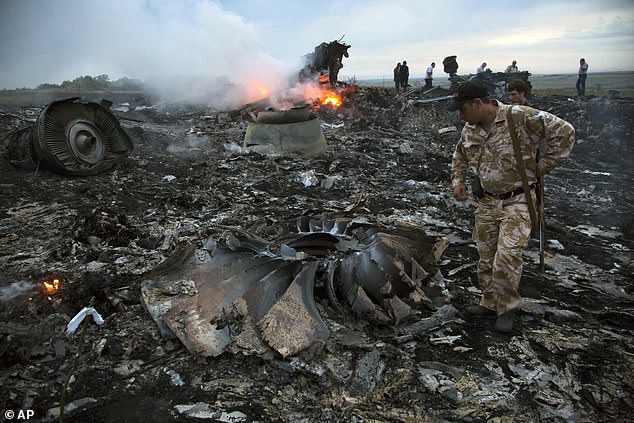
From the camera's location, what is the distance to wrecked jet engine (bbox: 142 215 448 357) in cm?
277

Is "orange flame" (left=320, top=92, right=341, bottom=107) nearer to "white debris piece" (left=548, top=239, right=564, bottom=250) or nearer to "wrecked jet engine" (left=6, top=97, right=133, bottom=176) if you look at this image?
"wrecked jet engine" (left=6, top=97, right=133, bottom=176)

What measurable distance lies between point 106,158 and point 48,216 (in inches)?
107

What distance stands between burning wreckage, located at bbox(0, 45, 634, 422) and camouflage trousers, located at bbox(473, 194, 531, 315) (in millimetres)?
320

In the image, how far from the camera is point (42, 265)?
4102 mm

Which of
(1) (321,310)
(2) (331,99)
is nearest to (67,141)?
(1) (321,310)

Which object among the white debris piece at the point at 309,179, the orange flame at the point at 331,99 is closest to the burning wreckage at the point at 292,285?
the white debris piece at the point at 309,179

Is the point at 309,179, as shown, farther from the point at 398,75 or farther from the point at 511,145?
the point at 398,75

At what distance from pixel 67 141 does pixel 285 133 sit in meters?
4.31

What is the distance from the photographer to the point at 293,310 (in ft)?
9.37

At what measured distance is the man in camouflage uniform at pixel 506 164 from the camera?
2844mm

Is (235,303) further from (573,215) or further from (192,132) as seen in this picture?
(192,132)

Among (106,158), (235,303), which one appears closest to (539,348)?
(235,303)

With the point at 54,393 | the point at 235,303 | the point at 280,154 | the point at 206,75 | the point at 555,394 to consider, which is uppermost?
the point at 206,75

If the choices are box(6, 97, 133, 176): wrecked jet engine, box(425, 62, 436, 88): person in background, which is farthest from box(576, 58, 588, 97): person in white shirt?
box(6, 97, 133, 176): wrecked jet engine
